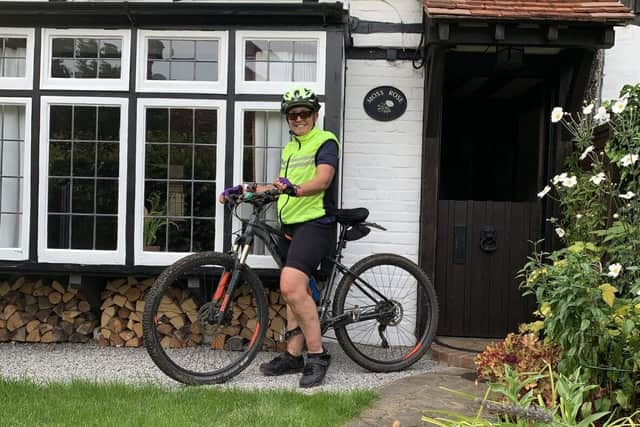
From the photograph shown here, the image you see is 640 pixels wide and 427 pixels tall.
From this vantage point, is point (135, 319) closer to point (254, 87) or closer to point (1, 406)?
point (1, 406)

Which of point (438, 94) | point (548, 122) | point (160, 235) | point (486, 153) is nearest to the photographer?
point (160, 235)

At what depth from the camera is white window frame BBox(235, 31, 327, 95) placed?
167 inches

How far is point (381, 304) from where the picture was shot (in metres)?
4.02

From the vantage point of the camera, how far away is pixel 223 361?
4109 millimetres

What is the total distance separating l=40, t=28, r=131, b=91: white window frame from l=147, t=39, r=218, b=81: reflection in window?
0.17 m

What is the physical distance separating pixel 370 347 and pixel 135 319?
175 centimetres

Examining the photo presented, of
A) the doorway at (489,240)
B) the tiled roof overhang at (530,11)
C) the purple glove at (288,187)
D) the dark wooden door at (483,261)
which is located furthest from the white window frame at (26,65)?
the dark wooden door at (483,261)

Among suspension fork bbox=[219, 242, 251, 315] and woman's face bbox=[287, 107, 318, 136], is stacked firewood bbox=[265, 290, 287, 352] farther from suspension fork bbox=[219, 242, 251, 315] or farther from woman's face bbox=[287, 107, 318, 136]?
woman's face bbox=[287, 107, 318, 136]

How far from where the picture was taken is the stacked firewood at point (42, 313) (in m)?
4.61

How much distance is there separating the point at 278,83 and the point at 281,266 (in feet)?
4.26

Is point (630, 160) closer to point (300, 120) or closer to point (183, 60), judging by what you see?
point (300, 120)

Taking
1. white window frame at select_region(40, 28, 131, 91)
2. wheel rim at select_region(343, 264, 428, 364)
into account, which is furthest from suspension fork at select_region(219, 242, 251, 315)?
white window frame at select_region(40, 28, 131, 91)

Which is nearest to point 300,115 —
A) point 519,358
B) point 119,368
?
point 519,358

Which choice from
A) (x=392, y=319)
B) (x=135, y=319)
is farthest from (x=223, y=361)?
(x=392, y=319)
